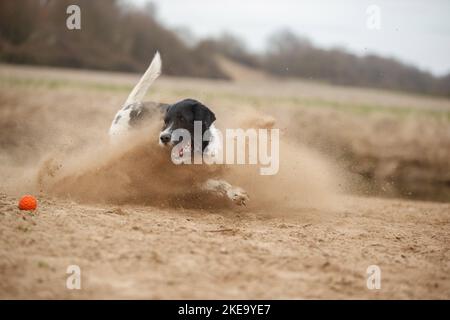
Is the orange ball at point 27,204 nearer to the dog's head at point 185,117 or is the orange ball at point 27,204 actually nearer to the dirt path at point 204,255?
the dirt path at point 204,255

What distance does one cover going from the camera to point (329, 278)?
4215mm

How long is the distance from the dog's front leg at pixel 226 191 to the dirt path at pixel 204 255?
358 mm

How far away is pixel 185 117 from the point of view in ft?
21.5

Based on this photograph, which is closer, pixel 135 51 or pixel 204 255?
pixel 204 255

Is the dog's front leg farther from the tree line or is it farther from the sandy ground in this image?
the tree line

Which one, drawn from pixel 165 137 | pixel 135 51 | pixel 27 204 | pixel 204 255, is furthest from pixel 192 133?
pixel 135 51

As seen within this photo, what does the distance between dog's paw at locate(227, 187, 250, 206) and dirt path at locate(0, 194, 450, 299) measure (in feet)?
1.13

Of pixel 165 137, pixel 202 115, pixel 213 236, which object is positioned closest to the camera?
pixel 213 236

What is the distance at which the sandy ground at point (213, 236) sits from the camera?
3904 mm

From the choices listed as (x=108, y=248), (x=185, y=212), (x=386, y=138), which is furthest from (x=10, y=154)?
(x=386, y=138)

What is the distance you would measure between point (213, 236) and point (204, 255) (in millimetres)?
659

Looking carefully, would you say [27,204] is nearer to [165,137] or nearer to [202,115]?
[165,137]

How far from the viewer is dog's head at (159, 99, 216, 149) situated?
6.50 m
